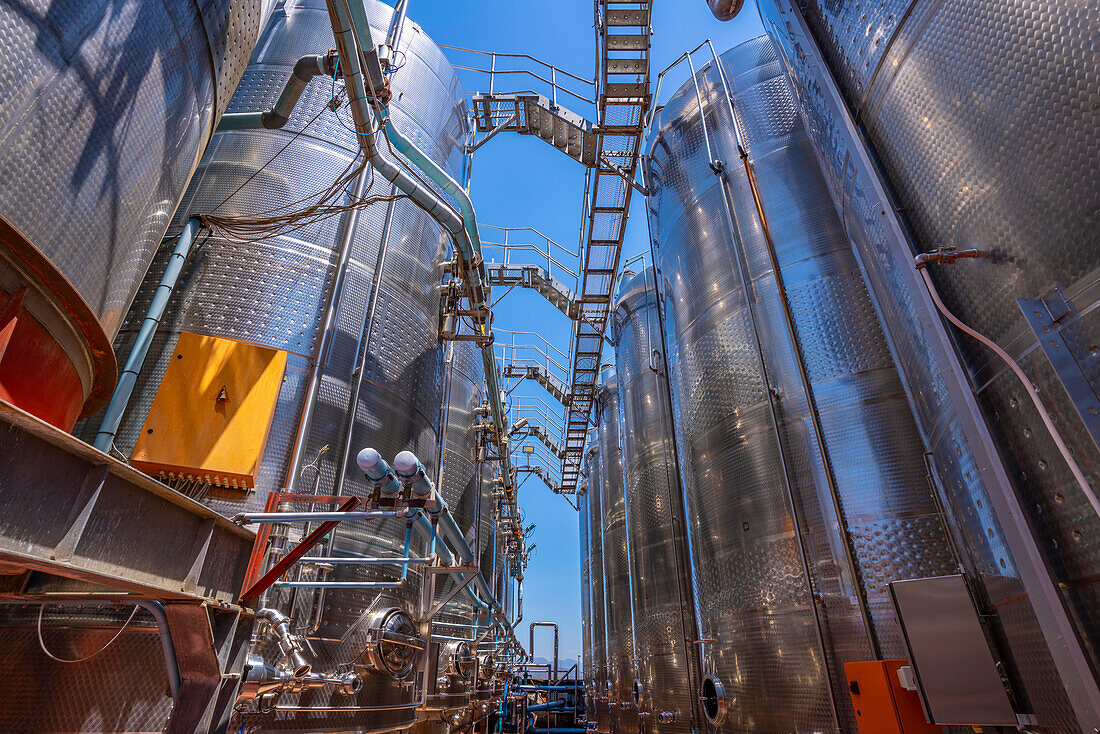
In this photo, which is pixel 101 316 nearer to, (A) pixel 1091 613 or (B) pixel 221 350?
(B) pixel 221 350

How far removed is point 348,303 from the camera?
27.4 feet

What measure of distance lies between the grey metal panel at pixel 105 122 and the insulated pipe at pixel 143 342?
9.38 ft

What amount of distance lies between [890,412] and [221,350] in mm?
7557

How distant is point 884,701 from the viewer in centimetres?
421

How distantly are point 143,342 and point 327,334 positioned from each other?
6.82 ft

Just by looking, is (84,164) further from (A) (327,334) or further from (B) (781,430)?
(B) (781,430)

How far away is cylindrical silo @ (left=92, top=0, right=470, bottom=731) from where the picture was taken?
679cm

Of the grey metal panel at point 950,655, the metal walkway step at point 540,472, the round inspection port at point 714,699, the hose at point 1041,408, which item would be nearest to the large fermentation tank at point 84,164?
the hose at point 1041,408

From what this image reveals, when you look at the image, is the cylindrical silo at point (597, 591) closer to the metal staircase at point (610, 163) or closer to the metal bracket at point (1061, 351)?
the metal staircase at point (610, 163)

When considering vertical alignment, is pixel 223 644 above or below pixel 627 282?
below

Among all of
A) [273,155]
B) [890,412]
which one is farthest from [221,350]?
[890,412]

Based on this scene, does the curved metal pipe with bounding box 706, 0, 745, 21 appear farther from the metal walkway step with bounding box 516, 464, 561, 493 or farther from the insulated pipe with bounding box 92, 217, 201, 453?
the metal walkway step with bounding box 516, 464, 561, 493

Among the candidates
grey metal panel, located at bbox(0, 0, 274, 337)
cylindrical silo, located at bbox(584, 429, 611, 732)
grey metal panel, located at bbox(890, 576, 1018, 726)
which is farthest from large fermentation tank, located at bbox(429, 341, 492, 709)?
grey metal panel, located at bbox(890, 576, 1018, 726)

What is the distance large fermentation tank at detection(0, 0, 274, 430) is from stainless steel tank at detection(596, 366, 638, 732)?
11620 millimetres
